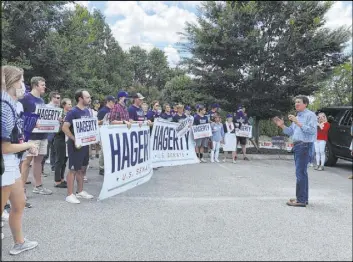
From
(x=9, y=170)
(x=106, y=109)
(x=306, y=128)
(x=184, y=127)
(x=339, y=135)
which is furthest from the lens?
(x=339, y=135)

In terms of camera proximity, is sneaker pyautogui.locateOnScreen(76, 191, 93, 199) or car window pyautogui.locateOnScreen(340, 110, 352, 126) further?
car window pyautogui.locateOnScreen(340, 110, 352, 126)

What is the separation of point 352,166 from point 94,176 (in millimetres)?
8748

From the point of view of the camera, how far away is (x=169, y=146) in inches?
374

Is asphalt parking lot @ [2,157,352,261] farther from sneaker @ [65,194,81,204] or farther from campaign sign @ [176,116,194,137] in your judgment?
campaign sign @ [176,116,194,137]

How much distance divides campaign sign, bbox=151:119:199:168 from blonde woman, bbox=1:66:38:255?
5.22m

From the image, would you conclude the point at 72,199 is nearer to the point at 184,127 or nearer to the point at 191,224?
the point at 191,224

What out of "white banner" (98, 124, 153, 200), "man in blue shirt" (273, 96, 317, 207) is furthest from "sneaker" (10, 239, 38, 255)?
"man in blue shirt" (273, 96, 317, 207)

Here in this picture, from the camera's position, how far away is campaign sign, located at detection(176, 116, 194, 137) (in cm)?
990

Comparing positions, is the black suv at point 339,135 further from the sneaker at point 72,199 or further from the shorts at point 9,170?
the shorts at point 9,170

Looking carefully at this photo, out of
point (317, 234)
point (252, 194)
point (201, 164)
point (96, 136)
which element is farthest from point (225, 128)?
point (317, 234)

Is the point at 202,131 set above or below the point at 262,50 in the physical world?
below

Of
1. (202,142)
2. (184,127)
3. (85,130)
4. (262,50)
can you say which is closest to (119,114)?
(85,130)

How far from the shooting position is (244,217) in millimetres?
5184

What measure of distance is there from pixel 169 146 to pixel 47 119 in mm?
3857
